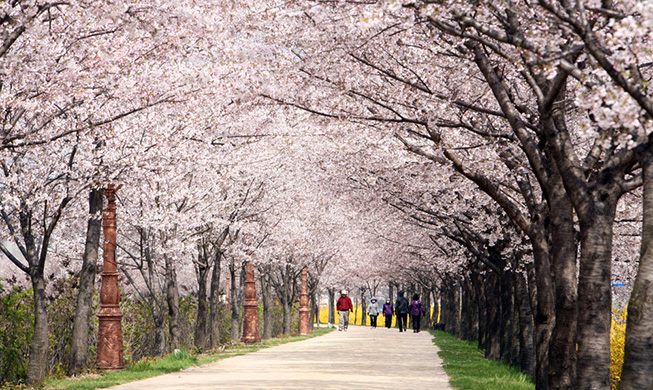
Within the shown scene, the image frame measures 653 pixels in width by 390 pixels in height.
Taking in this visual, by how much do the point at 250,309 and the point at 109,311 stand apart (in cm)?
1397

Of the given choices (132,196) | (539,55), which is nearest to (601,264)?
(539,55)

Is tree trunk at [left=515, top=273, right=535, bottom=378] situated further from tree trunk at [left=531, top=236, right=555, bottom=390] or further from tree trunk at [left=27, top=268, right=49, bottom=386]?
tree trunk at [left=27, top=268, right=49, bottom=386]

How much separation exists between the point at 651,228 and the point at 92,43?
8.67m

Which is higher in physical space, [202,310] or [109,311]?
[109,311]

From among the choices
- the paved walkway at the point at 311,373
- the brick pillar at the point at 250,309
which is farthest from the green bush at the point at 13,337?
the brick pillar at the point at 250,309

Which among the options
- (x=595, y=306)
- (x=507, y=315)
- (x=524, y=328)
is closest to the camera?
(x=595, y=306)

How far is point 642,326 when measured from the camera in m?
7.54

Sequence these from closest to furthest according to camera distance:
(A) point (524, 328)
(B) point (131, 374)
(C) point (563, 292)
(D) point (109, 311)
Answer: (C) point (563, 292) → (B) point (131, 374) → (D) point (109, 311) → (A) point (524, 328)

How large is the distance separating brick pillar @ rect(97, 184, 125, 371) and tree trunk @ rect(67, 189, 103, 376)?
271 millimetres

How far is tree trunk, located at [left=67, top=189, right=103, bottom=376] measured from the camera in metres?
15.4

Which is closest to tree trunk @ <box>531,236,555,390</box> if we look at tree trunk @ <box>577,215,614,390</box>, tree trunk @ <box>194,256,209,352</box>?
tree trunk @ <box>577,215,614,390</box>

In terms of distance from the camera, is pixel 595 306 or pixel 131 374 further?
pixel 131 374

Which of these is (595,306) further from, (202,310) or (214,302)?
(214,302)

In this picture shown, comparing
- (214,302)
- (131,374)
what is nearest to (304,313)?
(214,302)
